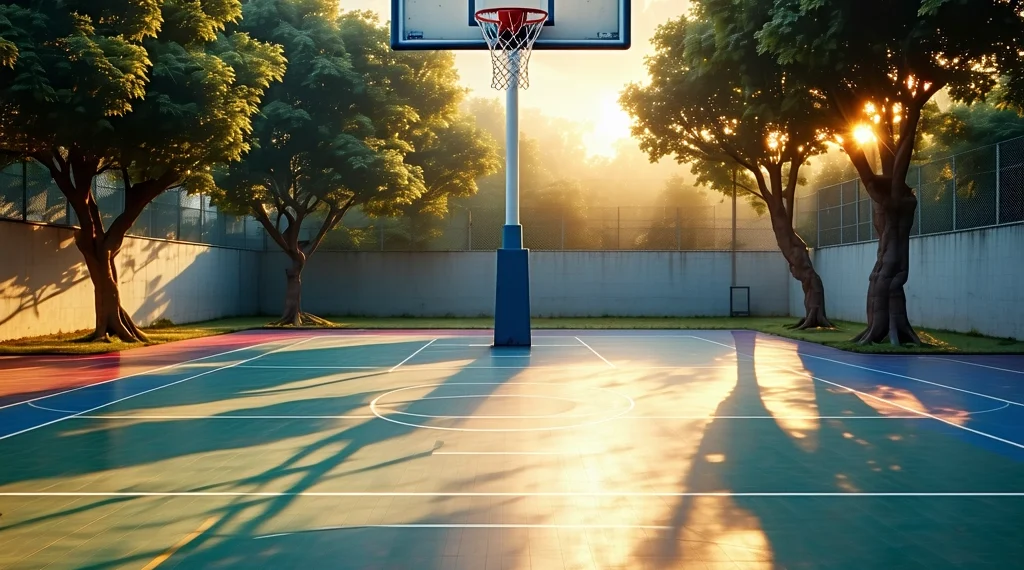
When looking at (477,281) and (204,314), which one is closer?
(204,314)

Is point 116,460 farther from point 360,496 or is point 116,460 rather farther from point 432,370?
point 432,370

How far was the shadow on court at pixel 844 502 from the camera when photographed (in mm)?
4438

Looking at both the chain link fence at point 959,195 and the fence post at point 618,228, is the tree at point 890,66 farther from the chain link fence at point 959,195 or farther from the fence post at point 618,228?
the fence post at point 618,228

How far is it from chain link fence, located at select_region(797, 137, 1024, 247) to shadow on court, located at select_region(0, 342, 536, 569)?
16358mm

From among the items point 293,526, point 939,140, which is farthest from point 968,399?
point 939,140

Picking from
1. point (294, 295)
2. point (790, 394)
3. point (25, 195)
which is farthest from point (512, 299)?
point (25, 195)

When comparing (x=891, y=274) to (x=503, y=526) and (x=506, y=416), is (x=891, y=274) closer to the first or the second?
(x=506, y=416)

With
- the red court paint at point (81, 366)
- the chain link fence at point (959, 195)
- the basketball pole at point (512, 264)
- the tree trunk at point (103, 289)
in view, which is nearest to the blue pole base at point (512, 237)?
the basketball pole at point (512, 264)

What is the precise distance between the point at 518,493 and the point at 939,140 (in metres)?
25.8

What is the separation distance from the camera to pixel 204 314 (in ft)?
95.7

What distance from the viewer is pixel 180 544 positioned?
4.53 meters

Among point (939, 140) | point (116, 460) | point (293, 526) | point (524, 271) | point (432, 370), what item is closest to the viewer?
point (293, 526)

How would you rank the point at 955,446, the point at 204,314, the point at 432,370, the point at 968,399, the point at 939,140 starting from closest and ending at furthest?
the point at 955,446, the point at 968,399, the point at 432,370, the point at 939,140, the point at 204,314

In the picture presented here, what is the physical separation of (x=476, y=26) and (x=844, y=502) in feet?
42.5
